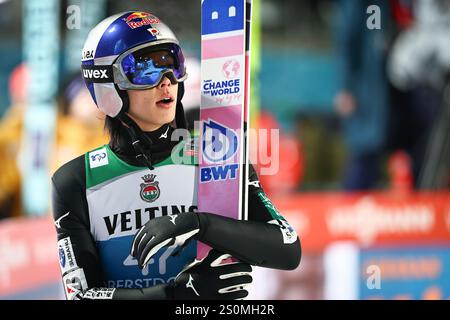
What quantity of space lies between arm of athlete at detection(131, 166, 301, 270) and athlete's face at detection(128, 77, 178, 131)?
0.21 meters

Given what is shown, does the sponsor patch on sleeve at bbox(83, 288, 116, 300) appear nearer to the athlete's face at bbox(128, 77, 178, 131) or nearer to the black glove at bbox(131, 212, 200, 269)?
the black glove at bbox(131, 212, 200, 269)

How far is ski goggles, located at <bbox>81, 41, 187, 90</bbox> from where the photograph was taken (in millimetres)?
1788

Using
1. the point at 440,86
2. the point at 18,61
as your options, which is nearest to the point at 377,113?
the point at 440,86

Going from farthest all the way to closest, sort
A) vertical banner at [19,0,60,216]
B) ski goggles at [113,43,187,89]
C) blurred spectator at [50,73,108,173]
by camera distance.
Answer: vertical banner at [19,0,60,216]
blurred spectator at [50,73,108,173]
ski goggles at [113,43,187,89]

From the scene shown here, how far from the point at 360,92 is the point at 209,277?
24.6 ft

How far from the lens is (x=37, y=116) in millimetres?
5801

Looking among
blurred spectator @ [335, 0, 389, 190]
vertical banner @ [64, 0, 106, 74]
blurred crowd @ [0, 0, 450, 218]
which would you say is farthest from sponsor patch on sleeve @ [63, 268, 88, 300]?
blurred spectator @ [335, 0, 389, 190]

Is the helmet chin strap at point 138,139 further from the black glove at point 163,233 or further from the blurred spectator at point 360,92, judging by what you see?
the blurred spectator at point 360,92

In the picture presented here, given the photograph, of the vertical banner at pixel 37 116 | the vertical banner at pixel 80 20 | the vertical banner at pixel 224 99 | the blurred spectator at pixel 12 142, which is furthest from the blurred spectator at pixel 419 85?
the vertical banner at pixel 224 99

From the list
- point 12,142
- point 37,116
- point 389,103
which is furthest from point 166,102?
point 389,103

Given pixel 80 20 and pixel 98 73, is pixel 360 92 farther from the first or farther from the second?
pixel 98 73

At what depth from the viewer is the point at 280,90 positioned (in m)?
8.99
